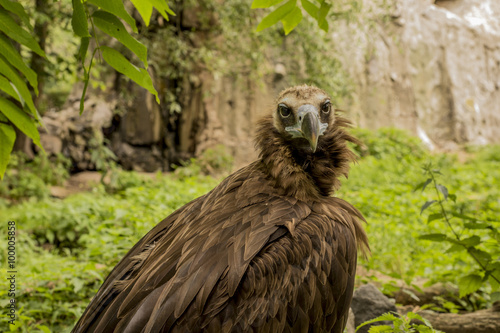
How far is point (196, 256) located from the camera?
7.11 feet

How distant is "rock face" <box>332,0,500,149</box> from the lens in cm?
1634

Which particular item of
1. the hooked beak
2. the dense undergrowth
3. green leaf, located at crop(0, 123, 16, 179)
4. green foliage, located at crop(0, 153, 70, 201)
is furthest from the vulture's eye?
green foliage, located at crop(0, 153, 70, 201)

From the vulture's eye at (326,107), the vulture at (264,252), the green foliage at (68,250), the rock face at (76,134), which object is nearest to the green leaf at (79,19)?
the vulture at (264,252)

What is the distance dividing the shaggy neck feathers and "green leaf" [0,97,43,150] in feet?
4.18

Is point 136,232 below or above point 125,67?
below

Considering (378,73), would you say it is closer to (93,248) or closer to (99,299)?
(93,248)

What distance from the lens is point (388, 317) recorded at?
2176 mm

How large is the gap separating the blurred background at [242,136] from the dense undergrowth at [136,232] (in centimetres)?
2

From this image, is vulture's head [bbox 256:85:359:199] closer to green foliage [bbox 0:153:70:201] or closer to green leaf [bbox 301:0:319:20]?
green leaf [bbox 301:0:319:20]

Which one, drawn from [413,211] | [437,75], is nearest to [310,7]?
[413,211]

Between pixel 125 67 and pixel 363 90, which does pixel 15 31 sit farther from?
pixel 363 90

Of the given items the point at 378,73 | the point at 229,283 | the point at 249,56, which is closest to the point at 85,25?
the point at 229,283

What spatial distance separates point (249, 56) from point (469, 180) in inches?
209

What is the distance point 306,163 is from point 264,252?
665mm
